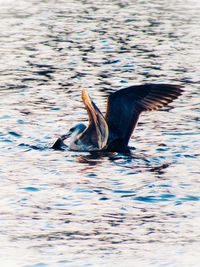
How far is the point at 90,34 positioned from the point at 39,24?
224 cm

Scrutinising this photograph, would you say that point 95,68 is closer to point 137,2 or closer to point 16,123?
point 16,123

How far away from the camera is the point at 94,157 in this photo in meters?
14.2

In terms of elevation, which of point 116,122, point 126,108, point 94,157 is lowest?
point 94,157

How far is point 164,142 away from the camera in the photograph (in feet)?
48.3

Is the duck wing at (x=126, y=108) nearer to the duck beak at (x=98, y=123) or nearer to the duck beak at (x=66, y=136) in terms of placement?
the duck beak at (x=98, y=123)

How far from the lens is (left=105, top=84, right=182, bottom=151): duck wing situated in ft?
47.8

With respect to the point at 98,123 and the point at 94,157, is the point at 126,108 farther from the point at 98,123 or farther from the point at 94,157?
the point at 94,157

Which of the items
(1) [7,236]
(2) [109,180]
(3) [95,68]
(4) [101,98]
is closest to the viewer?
(1) [7,236]

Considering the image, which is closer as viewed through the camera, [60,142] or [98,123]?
[98,123]

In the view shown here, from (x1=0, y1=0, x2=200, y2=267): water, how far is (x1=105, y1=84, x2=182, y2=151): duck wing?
286 millimetres

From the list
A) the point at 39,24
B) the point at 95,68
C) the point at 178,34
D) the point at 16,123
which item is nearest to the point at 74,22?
the point at 39,24

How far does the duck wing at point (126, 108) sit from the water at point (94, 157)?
0.29 metres

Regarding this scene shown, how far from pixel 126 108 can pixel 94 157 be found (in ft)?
3.14

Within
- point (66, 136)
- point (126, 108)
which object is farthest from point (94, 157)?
point (126, 108)
